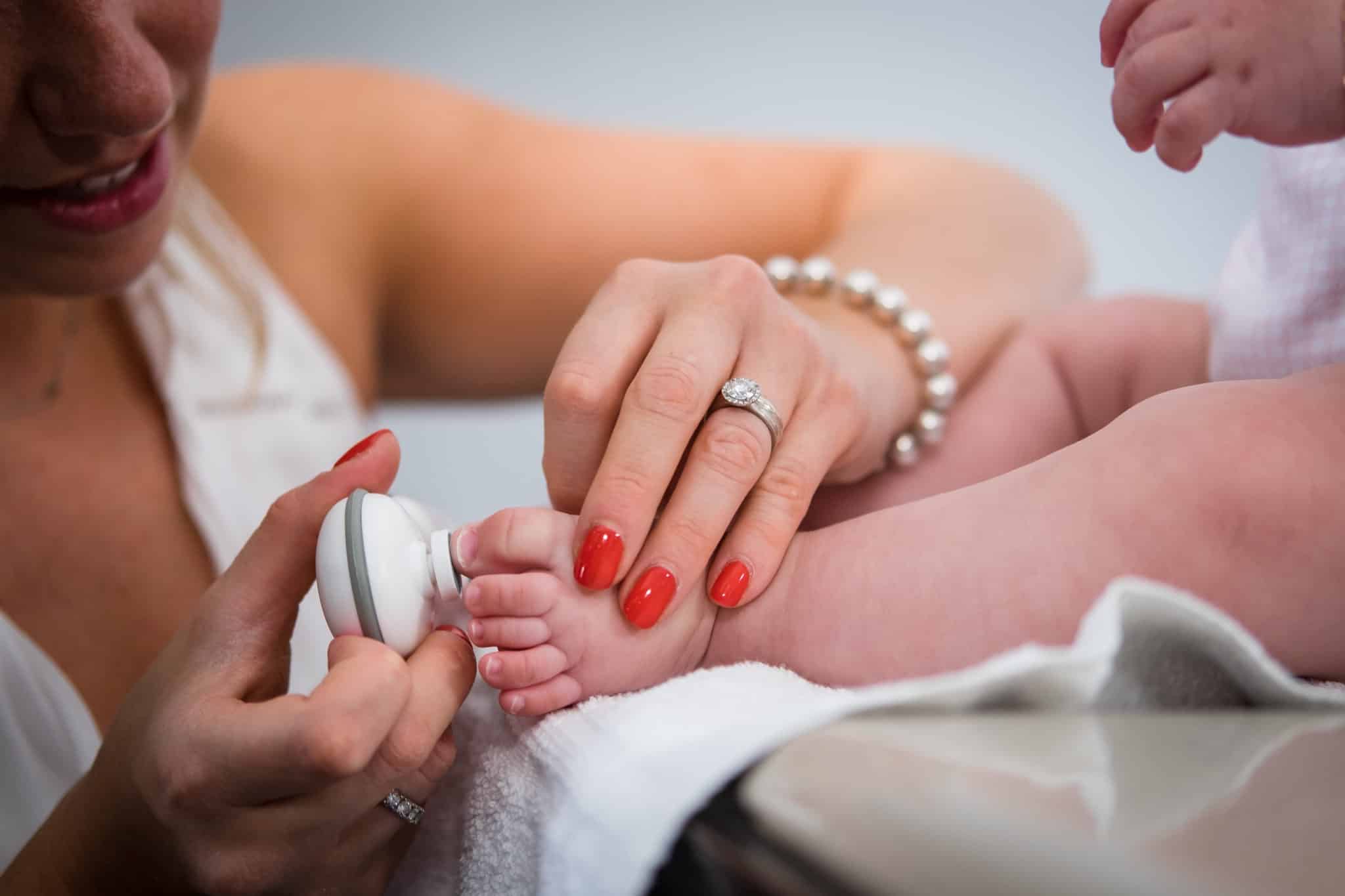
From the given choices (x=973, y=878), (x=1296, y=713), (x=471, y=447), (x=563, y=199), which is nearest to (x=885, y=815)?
(x=973, y=878)

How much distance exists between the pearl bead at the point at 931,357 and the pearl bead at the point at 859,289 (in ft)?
0.15

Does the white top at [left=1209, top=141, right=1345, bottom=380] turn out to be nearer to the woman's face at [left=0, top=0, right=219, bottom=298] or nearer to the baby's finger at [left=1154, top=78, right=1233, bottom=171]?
Result: the baby's finger at [left=1154, top=78, right=1233, bottom=171]

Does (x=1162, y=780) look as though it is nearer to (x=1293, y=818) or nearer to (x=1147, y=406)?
(x=1293, y=818)

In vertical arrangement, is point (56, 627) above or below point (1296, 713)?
below

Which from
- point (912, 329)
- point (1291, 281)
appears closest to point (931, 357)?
point (912, 329)

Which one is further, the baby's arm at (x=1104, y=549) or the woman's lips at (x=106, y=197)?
the woman's lips at (x=106, y=197)

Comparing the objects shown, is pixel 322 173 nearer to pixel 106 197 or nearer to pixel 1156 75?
pixel 106 197

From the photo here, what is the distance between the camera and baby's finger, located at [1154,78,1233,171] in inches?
15.7

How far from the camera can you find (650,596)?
40 cm

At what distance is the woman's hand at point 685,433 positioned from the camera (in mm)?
403

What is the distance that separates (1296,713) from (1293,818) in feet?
0.31

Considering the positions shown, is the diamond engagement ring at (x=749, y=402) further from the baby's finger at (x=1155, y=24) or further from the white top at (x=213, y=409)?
the white top at (x=213, y=409)

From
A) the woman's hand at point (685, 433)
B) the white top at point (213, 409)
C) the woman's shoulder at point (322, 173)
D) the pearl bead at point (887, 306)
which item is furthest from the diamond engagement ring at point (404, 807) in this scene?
the woman's shoulder at point (322, 173)

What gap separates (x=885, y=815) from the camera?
0.25 metres
